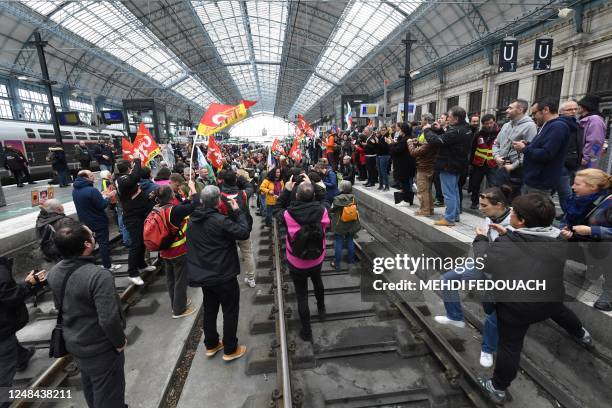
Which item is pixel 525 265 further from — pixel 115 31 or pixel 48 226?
pixel 115 31

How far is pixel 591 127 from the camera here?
5129 millimetres

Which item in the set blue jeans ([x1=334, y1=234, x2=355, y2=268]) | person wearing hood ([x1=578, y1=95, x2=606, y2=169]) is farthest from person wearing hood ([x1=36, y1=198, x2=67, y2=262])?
person wearing hood ([x1=578, y1=95, x2=606, y2=169])

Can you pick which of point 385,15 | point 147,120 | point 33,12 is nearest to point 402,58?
point 385,15

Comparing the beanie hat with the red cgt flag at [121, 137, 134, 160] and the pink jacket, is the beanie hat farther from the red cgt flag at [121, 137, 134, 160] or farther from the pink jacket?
the red cgt flag at [121, 137, 134, 160]

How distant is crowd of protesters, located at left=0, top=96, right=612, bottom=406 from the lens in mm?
2492

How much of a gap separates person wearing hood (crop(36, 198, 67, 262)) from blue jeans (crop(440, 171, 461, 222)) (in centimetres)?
610

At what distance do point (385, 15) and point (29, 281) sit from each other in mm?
27483

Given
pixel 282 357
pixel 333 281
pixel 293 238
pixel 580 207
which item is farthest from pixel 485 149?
pixel 282 357

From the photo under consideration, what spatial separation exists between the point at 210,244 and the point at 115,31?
114ft

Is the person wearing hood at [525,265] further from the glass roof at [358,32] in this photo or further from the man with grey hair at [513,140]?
the glass roof at [358,32]

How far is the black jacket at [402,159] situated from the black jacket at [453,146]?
1553 mm

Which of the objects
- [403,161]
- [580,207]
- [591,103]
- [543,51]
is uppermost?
[543,51]

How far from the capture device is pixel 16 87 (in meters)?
28.3

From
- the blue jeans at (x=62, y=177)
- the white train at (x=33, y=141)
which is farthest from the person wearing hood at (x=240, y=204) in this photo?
the white train at (x=33, y=141)
